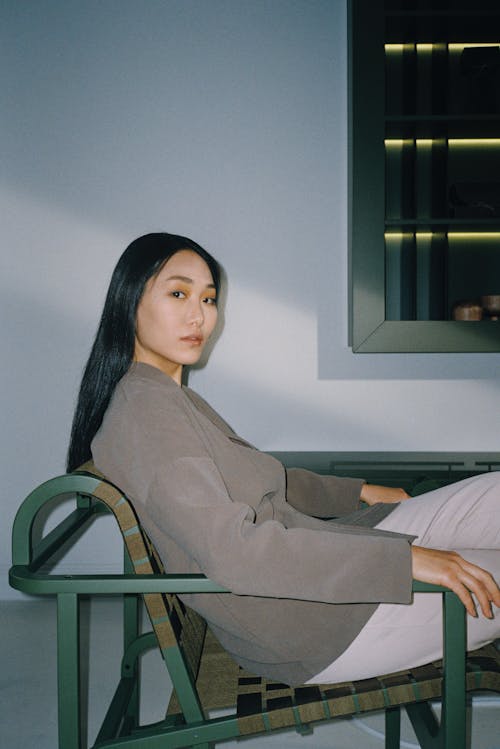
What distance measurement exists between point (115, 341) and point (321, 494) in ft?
2.29

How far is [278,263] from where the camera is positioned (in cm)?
232

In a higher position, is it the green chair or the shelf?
the shelf

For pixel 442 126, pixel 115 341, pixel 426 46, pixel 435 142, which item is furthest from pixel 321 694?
pixel 426 46

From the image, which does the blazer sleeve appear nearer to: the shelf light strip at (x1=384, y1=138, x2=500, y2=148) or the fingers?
the fingers

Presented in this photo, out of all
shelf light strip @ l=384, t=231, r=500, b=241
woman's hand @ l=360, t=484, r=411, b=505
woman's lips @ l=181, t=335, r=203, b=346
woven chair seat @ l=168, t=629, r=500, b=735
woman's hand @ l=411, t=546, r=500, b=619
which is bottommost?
woven chair seat @ l=168, t=629, r=500, b=735

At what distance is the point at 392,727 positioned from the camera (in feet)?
4.67

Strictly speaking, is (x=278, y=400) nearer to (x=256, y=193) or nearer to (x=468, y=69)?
(x=256, y=193)

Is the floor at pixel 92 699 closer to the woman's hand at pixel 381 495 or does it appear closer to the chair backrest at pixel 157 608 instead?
the woman's hand at pixel 381 495

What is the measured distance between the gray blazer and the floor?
73 centimetres

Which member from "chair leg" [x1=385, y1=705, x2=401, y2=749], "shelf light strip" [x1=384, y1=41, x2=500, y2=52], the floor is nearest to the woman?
"chair leg" [x1=385, y1=705, x2=401, y2=749]

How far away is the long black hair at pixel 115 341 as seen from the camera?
1.18 m

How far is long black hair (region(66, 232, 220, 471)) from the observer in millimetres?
1181

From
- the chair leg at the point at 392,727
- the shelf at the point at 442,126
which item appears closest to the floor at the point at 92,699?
the chair leg at the point at 392,727

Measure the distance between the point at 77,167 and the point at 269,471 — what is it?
1.61 metres
